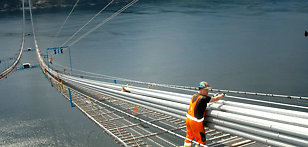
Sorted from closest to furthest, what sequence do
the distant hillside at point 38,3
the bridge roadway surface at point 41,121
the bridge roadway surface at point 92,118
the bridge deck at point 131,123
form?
the bridge deck at point 131,123, the bridge roadway surface at point 92,118, the bridge roadway surface at point 41,121, the distant hillside at point 38,3

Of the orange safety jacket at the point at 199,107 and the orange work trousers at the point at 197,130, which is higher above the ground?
the orange safety jacket at the point at 199,107

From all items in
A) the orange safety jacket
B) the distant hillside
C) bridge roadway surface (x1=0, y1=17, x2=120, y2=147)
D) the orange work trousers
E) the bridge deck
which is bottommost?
bridge roadway surface (x1=0, y1=17, x2=120, y2=147)

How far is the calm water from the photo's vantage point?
63.4 ft

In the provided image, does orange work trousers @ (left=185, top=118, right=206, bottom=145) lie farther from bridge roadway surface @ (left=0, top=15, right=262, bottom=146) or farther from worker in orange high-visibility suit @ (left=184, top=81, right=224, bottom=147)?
bridge roadway surface @ (left=0, top=15, right=262, bottom=146)

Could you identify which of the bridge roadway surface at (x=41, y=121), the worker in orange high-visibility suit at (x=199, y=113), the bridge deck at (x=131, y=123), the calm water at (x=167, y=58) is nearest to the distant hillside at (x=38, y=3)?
the calm water at (x=167, y=58)

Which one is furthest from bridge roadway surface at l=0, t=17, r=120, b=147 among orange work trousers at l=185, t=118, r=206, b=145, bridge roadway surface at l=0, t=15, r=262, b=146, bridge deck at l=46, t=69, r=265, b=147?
orange work trousers at l=185, t=118, r=206, b=145

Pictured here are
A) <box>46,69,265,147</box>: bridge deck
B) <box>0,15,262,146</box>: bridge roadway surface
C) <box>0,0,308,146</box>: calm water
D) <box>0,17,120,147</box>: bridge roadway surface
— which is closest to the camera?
<box>46,69,265,147</box>: bridge deck

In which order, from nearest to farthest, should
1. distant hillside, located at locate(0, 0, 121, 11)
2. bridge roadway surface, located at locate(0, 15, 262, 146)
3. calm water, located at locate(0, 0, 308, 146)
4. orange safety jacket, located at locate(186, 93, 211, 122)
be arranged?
1. orange safety jacket, located at locate(186, 93, 211, 122)
2. bridge roadway surface, located at locate(0, 15, 262, 146)
3. calm water, located at locate(0, 0, 308, 146)
4. distant hillside, located at locate(0, 0, 121, 11)

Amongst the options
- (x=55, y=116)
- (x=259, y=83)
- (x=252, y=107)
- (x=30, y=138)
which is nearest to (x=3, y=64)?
(x=55, y=116)

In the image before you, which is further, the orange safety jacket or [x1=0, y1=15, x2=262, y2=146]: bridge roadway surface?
[x1=0, y1=15, x2=262, y2=146]: bridge roadway surface

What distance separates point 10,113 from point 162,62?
18.7 metres

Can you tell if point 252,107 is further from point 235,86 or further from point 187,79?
point 187,79

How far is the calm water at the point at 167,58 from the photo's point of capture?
19.3 m

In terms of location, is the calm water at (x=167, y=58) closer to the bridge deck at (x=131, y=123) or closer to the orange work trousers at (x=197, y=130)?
the bridge deck at (x=131, y=123)
